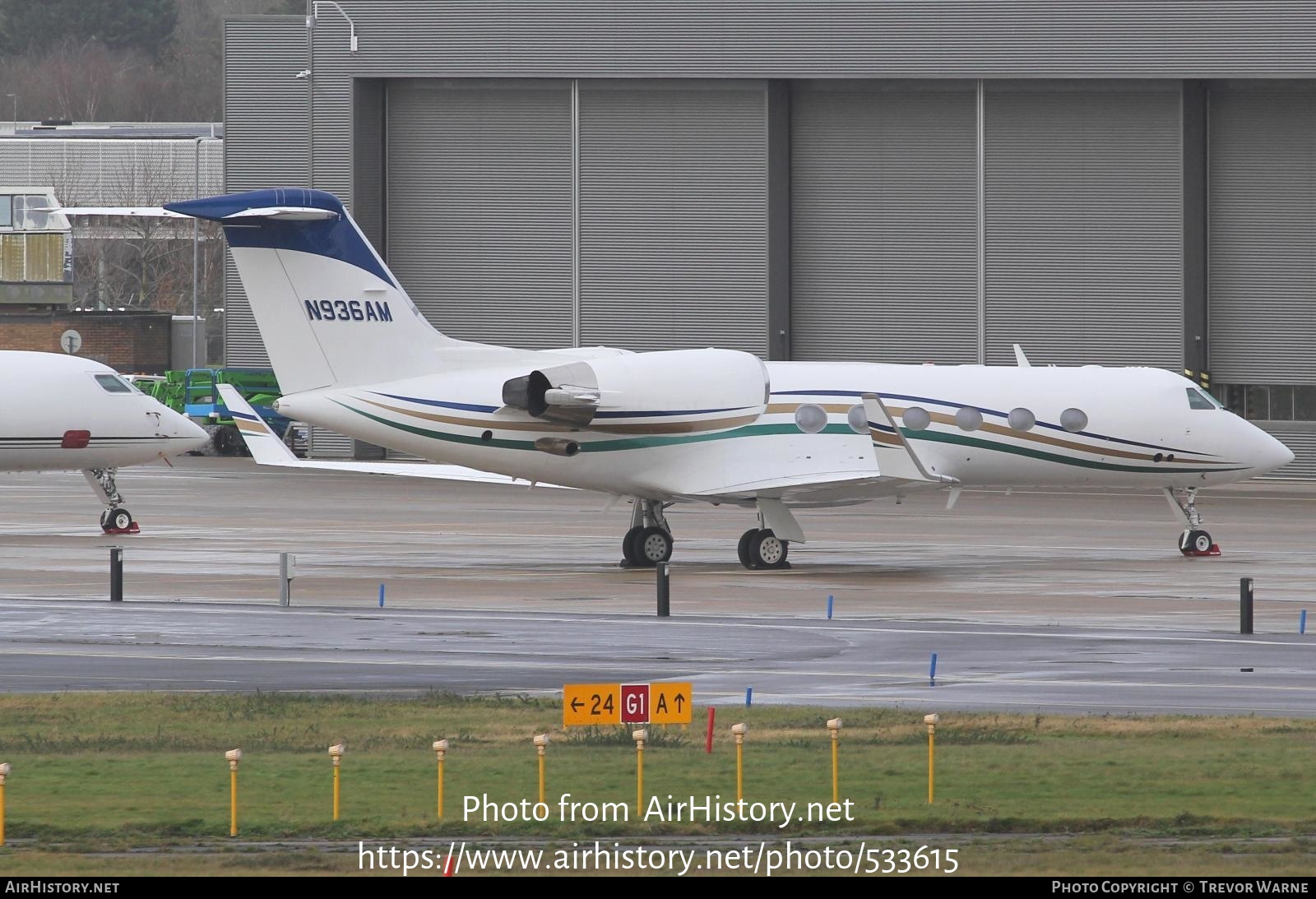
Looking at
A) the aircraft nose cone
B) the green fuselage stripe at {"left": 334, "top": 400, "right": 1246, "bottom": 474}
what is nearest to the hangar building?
the aircraft nose cone

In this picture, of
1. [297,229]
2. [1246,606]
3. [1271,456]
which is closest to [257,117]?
[297,229]

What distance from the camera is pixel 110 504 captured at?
140ft

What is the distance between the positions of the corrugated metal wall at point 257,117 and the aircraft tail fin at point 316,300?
128 feet

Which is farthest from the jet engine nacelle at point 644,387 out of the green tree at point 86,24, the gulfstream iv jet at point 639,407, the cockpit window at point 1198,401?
the green tree at point 86,24

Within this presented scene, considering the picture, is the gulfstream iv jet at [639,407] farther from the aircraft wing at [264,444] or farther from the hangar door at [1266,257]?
the hangar door at [1266,257]

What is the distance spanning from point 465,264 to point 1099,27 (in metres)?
20.9

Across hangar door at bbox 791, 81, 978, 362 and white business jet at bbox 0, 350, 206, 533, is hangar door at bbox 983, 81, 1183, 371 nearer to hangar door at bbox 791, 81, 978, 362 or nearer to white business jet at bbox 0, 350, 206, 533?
hangar door at bbox 791, 81, 978, 362

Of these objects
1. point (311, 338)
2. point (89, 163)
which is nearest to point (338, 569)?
point (311, 338)

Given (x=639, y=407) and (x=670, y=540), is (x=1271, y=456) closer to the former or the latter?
(x=670, y=540)

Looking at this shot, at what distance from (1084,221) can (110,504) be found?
32.2m

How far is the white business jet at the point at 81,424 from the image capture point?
136ft

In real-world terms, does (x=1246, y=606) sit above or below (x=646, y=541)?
below

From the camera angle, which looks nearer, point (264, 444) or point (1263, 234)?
point (264, 444)
